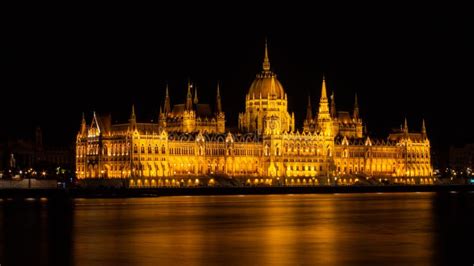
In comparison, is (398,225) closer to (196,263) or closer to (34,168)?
(196,263)

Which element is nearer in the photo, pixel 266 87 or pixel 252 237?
pixel 252 237

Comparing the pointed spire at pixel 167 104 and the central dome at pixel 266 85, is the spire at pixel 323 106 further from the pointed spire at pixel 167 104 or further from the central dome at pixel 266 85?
the pointed spire at pixel 167 104

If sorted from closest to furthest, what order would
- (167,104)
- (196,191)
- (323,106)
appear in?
(196,191) < (167,104) < (323,106)

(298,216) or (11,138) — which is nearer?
(298,216)

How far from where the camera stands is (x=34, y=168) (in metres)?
150

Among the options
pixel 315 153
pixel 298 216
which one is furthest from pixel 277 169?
pixel 298 216

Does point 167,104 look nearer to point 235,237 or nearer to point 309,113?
point 309,113

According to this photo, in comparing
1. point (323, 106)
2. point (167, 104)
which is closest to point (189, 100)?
point (167, 104)

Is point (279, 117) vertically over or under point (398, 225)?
over

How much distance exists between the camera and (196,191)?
126438 mm

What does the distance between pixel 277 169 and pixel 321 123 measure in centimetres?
1310

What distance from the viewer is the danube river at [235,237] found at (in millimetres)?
38938

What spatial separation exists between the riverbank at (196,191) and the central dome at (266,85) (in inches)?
722

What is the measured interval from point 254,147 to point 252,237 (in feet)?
326
